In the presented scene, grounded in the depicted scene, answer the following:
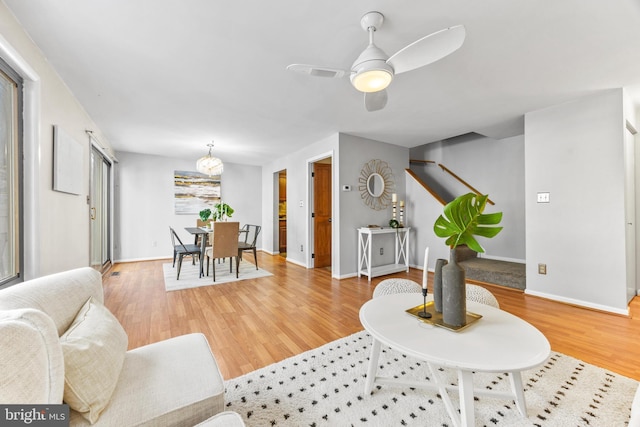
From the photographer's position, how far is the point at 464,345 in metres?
1.12

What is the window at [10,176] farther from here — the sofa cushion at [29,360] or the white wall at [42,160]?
the sofa cushion at [29,360]

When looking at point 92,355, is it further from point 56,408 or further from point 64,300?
point 64,300

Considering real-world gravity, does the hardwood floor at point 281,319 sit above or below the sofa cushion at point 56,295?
below

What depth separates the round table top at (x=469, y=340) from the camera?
100cm

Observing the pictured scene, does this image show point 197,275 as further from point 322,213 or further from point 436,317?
point 436,317

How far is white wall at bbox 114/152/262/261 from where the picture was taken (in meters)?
5.47

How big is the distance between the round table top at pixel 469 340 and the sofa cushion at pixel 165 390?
2.45 feet

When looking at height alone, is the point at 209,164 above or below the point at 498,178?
above

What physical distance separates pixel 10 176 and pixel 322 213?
4.04m

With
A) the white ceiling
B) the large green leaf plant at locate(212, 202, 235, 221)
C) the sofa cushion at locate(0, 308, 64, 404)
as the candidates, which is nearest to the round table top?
the sofa cushion at locate(0, 308, 64, 404)

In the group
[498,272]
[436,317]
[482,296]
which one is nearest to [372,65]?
[436,317]

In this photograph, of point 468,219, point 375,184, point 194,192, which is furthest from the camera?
point 194,192

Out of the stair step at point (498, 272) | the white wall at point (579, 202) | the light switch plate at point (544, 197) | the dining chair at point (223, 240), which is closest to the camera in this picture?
the white wall at point (579, 202)

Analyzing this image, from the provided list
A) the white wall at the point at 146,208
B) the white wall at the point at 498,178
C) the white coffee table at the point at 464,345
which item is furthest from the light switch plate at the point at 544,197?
the white wall at the point at 146,208
